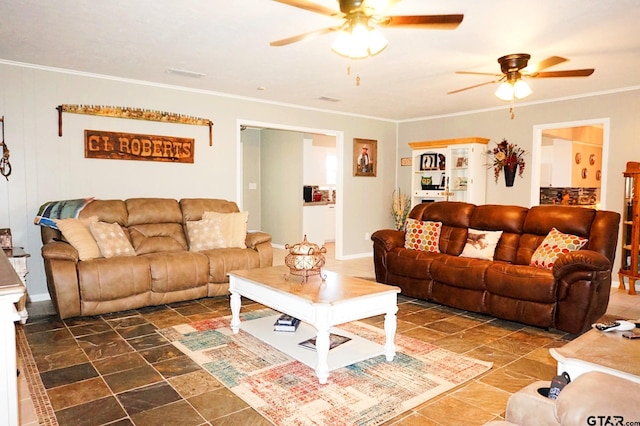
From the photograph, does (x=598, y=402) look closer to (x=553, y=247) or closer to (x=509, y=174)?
(x=553, y=247)

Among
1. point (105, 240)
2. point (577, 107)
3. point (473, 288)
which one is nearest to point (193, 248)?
point (105, 240)

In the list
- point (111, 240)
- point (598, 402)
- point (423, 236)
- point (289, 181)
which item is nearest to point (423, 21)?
point (598, 402)

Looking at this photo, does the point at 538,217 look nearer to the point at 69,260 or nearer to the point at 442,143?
the point at 442,143

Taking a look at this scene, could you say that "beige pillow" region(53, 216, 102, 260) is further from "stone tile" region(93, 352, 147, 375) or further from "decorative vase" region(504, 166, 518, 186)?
"decorative vase" region(504, 166, 518, 186)

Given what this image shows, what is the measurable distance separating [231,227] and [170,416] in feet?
9.64

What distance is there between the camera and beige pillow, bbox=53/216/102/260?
157 inches

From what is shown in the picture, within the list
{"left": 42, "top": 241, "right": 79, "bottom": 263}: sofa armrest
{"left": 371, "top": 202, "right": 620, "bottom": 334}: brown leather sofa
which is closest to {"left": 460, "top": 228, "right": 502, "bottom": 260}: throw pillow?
{"left": 371, "top": 202, "right": 620, "bottom": 334}: brown leather sofa

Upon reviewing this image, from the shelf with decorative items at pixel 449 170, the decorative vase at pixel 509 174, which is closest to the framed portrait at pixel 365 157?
the shelf with decorative items at pixel 449 170

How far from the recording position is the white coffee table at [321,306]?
2645mm

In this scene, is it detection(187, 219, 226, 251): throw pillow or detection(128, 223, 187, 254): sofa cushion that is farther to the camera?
detection(187, 219, 226, 251): throw pillow

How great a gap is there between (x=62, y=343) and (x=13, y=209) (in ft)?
6.37

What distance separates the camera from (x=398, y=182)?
808 centimetres

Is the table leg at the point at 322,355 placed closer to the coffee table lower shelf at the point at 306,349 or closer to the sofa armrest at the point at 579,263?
the coffee table lower shelf at the point at 306,349

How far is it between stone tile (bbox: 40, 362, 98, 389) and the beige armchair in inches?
98.1
